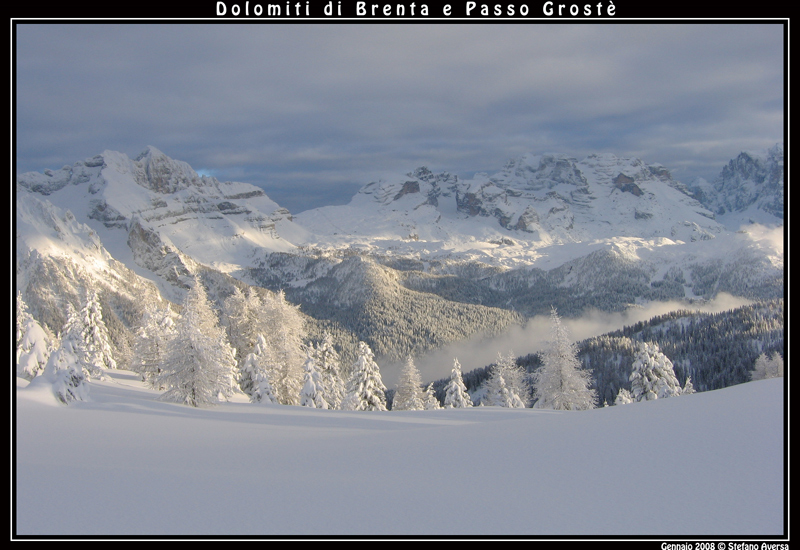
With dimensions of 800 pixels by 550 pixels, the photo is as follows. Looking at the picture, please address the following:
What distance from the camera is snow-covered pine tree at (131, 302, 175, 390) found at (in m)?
33.7

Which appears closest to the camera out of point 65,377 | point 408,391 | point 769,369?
point 65,377

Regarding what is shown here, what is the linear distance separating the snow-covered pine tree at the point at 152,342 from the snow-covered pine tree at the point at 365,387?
15146 millimetres

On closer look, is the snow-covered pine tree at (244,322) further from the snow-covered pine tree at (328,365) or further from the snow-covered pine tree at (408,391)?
the snow-covered pine tree at (408,391)

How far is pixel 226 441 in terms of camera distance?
15.1 m

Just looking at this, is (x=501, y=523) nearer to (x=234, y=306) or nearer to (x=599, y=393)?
(x=234, y=306)

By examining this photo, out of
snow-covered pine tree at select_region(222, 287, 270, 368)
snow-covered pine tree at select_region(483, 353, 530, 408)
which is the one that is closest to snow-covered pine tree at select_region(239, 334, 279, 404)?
snow-covered pine tree at select_region(222, 287, 270, 368)

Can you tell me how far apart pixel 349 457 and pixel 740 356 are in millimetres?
117305

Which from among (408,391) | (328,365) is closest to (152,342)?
(328,365)

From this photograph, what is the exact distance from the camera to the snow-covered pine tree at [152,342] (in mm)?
33694

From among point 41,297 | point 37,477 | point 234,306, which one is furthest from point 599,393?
point 41,297

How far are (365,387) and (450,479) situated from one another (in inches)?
1282

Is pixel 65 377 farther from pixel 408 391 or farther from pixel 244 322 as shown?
pixel 408 391

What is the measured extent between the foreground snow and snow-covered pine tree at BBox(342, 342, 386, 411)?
26.0 m

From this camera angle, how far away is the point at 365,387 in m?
41.2
